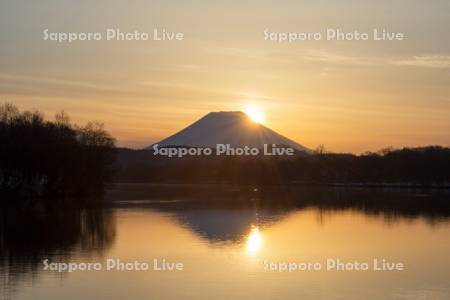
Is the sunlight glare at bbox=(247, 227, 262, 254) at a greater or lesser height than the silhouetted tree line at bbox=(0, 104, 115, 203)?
lesser

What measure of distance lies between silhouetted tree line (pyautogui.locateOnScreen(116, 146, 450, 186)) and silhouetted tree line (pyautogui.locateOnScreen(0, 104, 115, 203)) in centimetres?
4182

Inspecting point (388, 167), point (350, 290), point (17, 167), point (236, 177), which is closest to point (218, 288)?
point (350, 290)

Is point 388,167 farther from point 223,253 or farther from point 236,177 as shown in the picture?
point 223,253

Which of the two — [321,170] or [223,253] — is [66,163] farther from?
[321,170]

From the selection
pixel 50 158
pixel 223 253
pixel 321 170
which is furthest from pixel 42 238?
pixel 321 170

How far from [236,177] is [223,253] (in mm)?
122721

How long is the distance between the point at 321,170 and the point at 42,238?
11963cm

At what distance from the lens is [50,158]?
5831cm

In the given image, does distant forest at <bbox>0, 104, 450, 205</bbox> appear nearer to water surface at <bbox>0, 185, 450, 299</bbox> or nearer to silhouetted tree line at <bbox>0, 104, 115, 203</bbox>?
Result: silhouetted tree line at <bbox>0, 104, 115, 203</bbox>

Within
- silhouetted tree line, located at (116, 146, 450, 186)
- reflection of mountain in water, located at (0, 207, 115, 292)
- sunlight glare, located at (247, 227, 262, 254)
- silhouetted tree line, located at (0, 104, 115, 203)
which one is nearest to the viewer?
reflection of mountain in water, located at (0, 207, 115, 292)

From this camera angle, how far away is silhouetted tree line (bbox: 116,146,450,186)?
121m

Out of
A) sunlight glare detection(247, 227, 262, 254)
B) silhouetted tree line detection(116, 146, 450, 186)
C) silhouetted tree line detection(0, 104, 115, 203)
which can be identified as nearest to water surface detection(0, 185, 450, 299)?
sunlight glare detection(247, 227, 262, 254)

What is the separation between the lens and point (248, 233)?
92.8 ft

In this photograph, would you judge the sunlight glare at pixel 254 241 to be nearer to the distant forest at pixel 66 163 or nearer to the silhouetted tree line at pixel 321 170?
the distant forest at pixel 66 163
